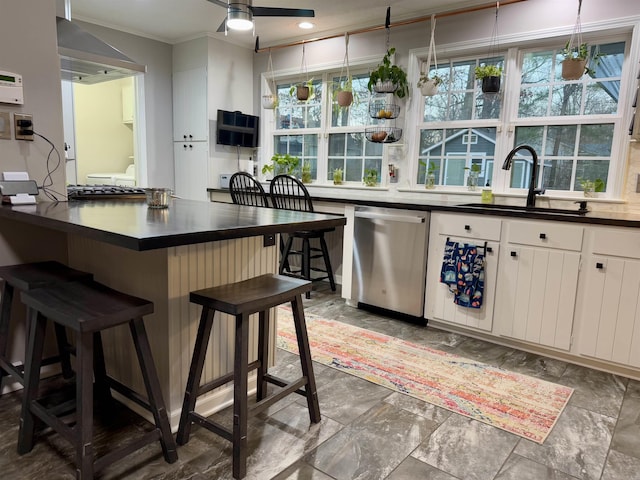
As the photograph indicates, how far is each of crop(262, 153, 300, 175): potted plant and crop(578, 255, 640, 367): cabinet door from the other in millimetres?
3005

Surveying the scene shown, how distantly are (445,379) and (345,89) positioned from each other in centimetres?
289

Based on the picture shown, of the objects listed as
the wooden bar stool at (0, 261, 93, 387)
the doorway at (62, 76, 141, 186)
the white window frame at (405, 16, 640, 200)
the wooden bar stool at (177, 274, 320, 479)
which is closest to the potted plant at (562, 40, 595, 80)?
the white window frame at (405, 16, 640, 200)

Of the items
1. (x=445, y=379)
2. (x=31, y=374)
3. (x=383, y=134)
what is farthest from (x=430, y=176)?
(x=31, y=374)

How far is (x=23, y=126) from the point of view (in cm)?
214

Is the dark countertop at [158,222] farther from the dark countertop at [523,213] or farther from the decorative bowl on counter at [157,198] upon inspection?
Answer: the dark countertop at [523,213]

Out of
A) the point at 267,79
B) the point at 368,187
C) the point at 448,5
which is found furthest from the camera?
the point at 267,79

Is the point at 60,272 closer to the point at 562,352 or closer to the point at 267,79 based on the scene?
the point at 562,352

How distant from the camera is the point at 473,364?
8.53ft

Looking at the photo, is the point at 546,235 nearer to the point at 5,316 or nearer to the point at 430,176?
the point at 430,176

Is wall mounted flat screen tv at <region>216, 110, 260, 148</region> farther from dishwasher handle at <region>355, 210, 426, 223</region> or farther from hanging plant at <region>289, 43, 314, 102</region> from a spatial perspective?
dishwasher handle at <region>355, 210, 426, 223</region>

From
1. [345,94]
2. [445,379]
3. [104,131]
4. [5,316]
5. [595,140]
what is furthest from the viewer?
[104,131]

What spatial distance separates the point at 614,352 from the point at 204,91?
13.9ft

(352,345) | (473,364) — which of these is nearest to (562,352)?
(473,364)

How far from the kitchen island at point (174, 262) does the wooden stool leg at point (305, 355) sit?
1.03 ft
